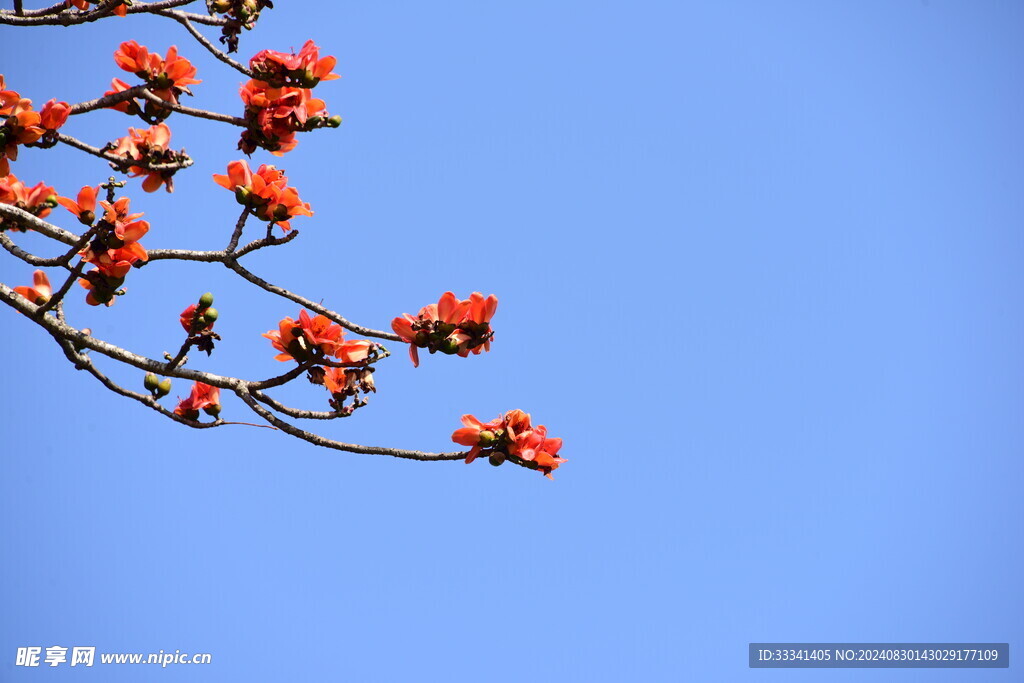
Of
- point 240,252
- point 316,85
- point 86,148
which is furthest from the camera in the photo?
point 86,148

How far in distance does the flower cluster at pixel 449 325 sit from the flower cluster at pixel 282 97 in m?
1.11

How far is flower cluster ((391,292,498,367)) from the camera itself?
10.6 feet

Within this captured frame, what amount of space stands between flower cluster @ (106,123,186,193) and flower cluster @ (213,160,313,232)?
704 millimetres

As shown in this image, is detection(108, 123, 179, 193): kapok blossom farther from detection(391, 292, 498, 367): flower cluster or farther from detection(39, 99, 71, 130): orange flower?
detection(391, 292, 498, 367): flower cluster

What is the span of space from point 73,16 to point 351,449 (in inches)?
95.2

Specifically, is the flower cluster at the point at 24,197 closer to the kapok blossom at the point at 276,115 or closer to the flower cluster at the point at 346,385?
the kapok blossom at the point at 276,115

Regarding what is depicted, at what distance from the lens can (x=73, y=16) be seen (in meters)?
4.05

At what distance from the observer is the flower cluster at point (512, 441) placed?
11.7ft

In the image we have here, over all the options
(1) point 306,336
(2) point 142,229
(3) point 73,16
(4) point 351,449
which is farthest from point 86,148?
(4) point 351,449

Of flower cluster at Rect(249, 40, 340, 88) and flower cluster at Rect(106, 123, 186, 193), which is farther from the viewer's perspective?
flower cluster at Rect(106, 123, 186, 193)

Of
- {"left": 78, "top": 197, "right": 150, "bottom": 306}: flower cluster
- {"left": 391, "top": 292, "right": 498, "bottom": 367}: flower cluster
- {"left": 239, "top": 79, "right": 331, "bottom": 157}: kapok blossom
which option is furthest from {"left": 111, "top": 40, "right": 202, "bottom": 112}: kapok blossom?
{"left": 391, "top": 292, "right": 498, "bottom": 367}: flower cluster

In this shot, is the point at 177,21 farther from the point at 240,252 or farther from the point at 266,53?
the point at 240,252

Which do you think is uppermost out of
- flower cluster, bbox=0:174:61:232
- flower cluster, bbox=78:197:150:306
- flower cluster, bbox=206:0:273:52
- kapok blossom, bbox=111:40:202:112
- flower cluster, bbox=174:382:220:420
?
flower cluster, bbox=206:0:273:52

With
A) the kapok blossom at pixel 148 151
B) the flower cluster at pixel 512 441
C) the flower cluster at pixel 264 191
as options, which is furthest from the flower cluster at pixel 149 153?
the flower cluster at pixel 512 441
